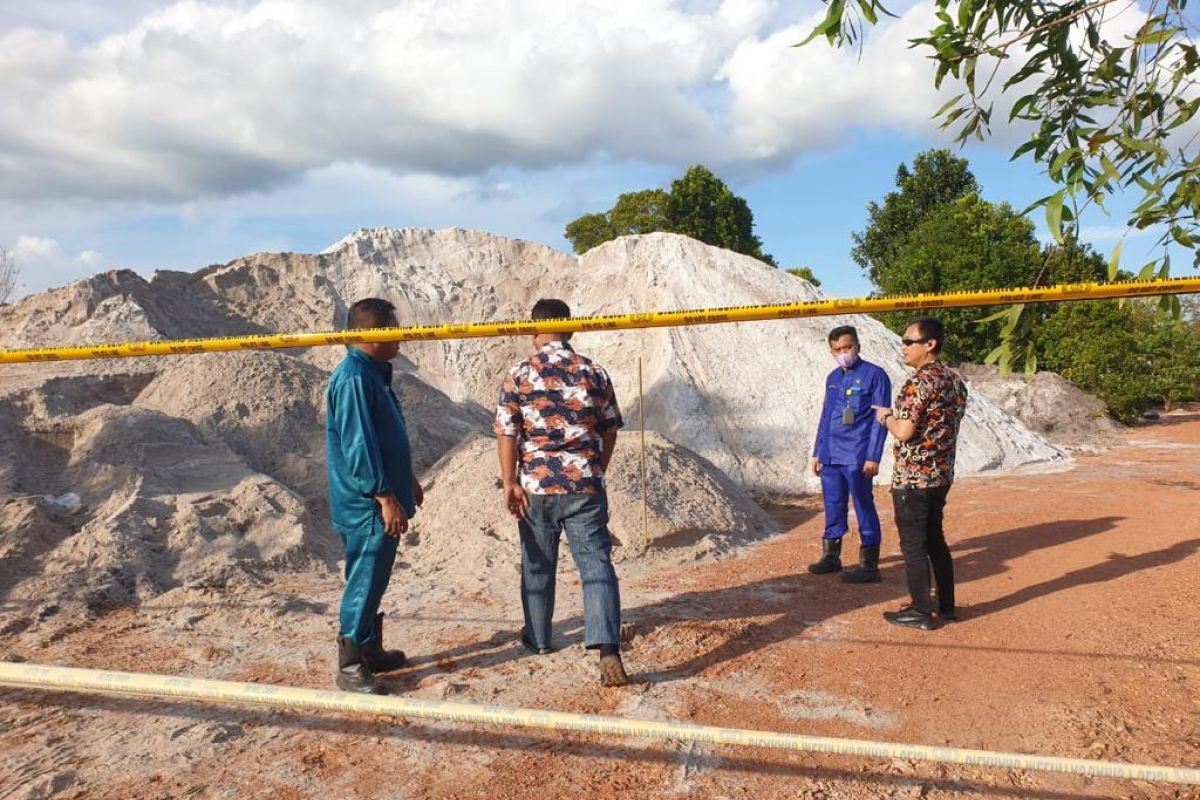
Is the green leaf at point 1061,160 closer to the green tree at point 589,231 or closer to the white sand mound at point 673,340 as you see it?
the white sand mound at point 673,340

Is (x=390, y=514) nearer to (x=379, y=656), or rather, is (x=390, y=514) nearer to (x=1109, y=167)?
(x=379, y=656)

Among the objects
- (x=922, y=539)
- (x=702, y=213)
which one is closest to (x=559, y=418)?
(x=922, y=539)

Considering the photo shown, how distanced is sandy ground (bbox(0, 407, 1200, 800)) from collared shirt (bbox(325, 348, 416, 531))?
91 cm

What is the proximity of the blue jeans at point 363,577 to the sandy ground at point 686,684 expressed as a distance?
0.36 meters

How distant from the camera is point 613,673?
3791 millimetres

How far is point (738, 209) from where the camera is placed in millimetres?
32188

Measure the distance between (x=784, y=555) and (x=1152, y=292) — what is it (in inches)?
181

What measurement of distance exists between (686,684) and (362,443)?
76.2 inches

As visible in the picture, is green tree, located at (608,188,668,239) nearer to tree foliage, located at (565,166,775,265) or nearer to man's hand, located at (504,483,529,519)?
tree foliage, located at (565,166,775,265)

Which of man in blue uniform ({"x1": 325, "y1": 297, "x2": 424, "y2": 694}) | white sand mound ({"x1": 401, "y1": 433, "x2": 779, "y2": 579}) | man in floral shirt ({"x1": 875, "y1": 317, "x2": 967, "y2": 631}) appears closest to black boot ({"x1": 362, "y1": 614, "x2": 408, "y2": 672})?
man in blue uniform ({"x1": 325, "y1": 297, "x2": 424, "y2": 694})

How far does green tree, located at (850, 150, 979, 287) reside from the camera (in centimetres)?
3219

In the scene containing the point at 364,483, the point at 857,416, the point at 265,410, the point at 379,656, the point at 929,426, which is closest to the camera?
the point at 364,483

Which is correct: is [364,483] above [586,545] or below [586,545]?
above

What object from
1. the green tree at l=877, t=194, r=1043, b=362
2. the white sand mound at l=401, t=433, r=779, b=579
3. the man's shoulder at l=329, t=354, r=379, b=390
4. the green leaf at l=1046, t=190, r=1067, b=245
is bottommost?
the white sand mound at l=401, t=433, r=779, b=579
